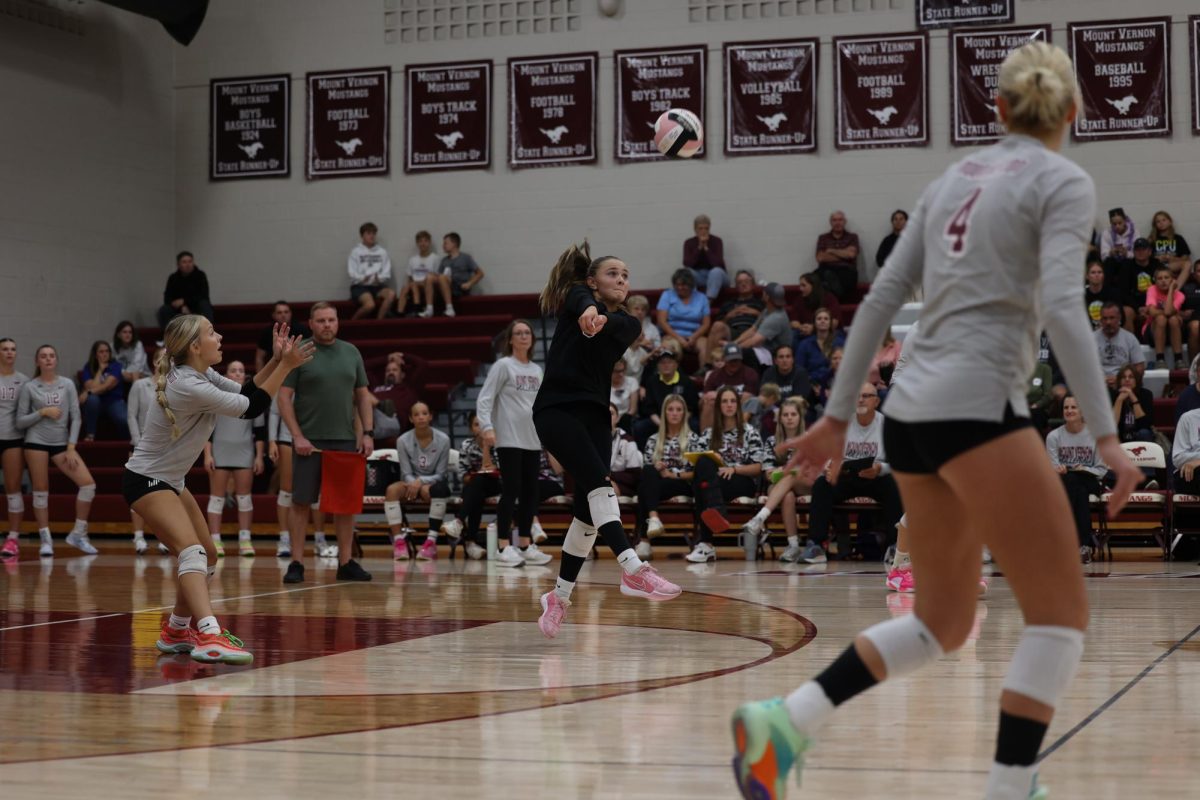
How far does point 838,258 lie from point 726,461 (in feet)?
15.2

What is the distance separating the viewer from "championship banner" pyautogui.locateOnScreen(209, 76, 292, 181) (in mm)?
18344

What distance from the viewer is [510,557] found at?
10625 millimetres

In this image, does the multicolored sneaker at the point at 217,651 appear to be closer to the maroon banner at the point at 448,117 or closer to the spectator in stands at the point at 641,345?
the spectator in stands at the point at 641,345

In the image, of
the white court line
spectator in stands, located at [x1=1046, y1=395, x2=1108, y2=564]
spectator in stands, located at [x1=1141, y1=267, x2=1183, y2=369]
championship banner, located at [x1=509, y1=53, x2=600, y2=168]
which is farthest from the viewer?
championship banner, located at [x1=509, y1=53, x2=600, y2=168]

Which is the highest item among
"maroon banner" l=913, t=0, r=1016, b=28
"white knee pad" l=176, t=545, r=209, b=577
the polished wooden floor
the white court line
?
"maroon banner" l=913, t=0, r=1016, b=28

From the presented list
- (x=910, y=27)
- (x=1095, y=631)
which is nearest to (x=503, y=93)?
(x=910, y=27)

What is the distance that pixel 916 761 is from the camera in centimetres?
333

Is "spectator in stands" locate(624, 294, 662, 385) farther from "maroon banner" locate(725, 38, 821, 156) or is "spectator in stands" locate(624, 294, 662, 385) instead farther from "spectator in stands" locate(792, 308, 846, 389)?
"maroon banner" locate(725, 38, 821, 156)

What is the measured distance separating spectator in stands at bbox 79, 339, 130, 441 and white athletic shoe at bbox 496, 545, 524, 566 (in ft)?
22.0

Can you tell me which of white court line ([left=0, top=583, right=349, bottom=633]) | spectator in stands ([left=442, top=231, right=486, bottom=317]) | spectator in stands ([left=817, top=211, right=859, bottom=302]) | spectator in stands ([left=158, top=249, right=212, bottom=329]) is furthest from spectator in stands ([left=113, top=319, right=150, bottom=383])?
white court line ([left=0, top=583, right=349, bottom=633])

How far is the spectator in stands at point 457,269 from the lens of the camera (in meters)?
17.0

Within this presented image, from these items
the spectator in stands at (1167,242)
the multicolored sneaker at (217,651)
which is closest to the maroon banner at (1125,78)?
the spectator in stands at (1167,242)

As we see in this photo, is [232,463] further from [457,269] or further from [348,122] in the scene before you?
[348,122]

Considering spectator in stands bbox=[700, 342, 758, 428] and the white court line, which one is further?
spectator in stands bbox=[700, 342, 758, 428]
